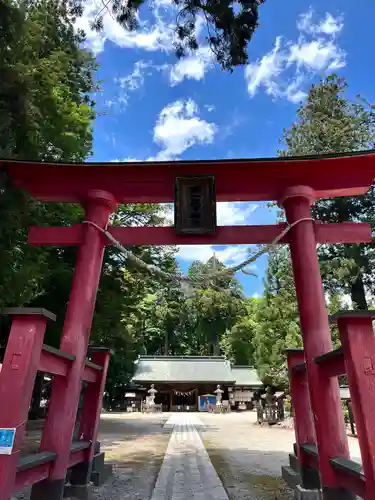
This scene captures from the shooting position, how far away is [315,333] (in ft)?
12.4

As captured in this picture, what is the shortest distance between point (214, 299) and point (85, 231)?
3003 cm

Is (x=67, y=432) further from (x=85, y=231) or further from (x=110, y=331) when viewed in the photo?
(x=110, y=331)

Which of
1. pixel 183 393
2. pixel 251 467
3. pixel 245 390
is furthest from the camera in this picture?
pixel 245 390

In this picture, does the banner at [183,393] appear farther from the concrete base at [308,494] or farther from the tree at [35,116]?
the concrete base at [308,494]

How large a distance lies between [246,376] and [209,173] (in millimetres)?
27448

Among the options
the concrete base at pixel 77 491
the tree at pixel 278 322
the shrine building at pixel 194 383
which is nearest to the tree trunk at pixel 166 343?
the shrine building at pixel 194 383

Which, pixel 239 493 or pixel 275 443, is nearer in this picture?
pixel 239 493

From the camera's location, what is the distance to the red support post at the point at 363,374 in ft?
8.02

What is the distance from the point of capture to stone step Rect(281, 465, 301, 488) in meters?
4.40

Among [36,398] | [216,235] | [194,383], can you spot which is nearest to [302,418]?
[216,235]

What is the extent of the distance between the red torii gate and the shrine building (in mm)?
24180

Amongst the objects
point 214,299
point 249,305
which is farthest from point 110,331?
point 249,305

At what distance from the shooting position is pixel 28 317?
2910 mm

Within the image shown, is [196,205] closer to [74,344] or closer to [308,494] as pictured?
[74,344]
